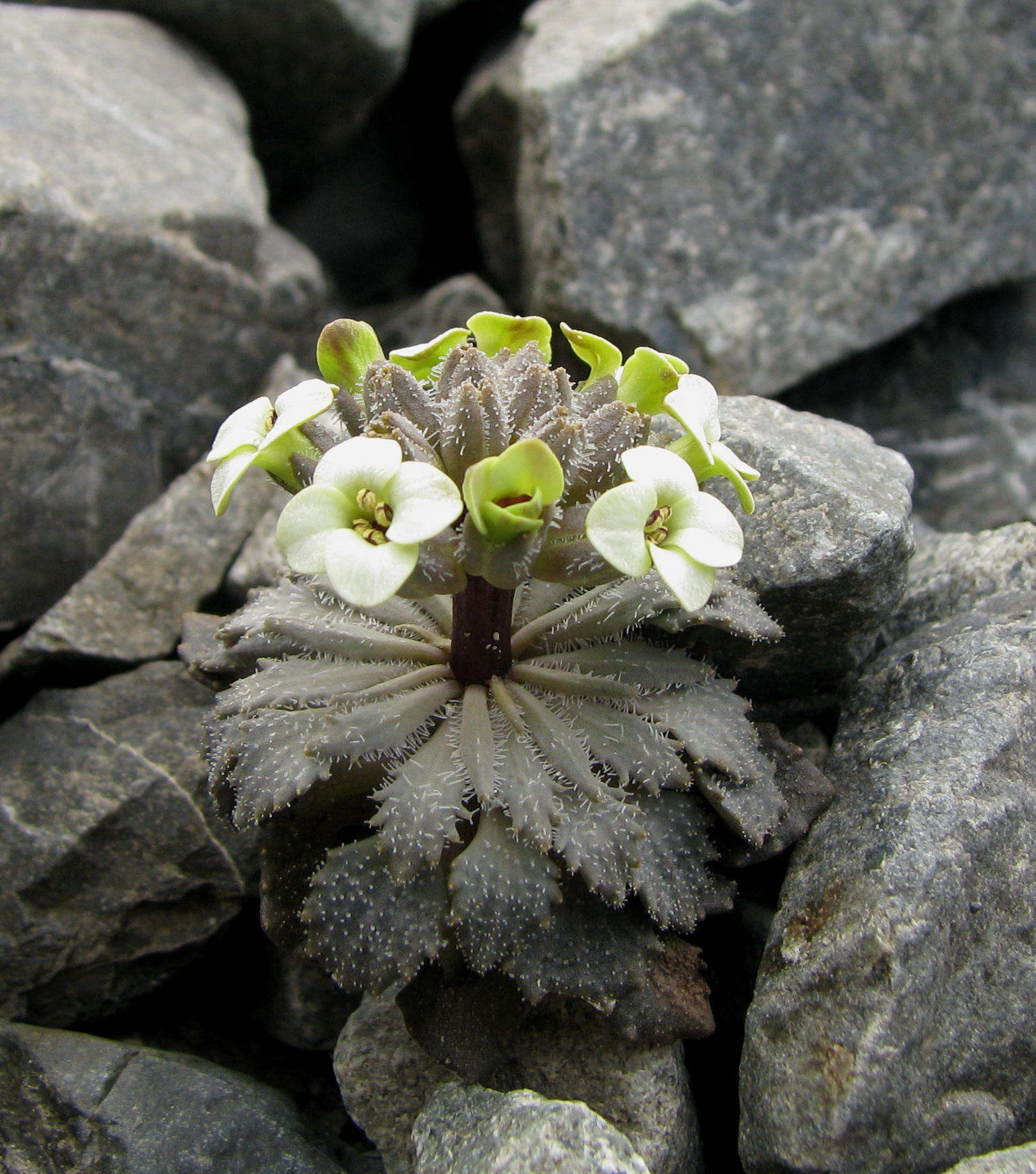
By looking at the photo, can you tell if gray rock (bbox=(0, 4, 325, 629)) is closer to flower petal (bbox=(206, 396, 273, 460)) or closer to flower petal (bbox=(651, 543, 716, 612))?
flower petal (bbox=(206, 396, 273, 460))

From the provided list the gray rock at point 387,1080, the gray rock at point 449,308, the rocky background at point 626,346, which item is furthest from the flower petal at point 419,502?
the gray rock at point 449,308

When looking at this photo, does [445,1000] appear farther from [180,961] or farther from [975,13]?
[975,13]

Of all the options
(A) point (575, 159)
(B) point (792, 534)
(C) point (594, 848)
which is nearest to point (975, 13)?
(A) point (575, 159)

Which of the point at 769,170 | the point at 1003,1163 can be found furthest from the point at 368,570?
the point at 769,170

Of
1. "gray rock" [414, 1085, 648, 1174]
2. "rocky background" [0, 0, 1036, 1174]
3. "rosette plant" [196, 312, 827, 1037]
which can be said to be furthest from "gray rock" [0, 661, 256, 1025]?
"gray rock" [414, 1085, 648, 1174]

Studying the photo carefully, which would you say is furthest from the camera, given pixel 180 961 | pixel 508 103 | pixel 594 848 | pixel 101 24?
pixel 508 103

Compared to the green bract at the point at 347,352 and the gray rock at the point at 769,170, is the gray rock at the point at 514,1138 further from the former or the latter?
the gray rock at the point at 769,170
